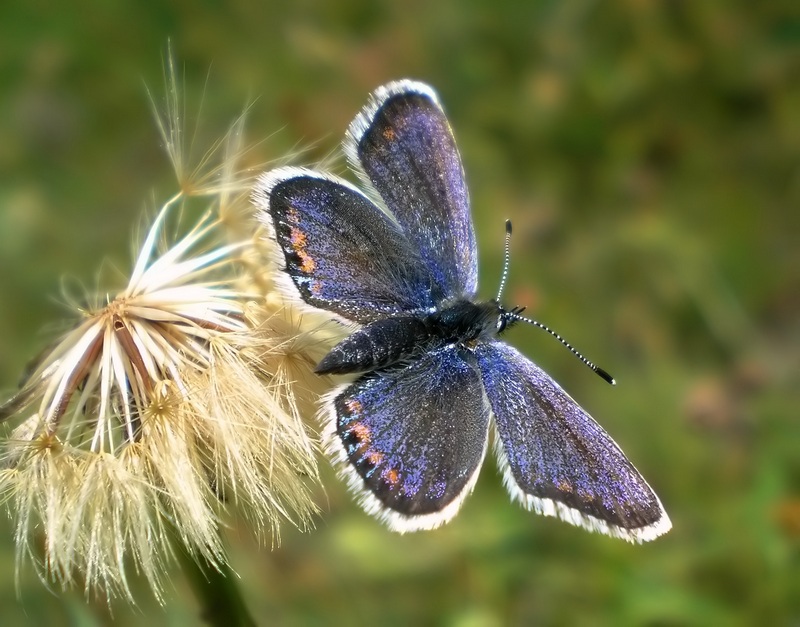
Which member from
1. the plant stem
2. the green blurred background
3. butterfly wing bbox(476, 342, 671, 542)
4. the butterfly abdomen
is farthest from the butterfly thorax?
the green blurred background

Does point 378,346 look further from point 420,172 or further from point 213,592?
point 213,592

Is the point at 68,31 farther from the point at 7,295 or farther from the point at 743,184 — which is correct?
the point at 743,184

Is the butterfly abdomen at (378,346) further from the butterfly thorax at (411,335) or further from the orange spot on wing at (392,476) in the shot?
the orange spot on wing at (392,476)

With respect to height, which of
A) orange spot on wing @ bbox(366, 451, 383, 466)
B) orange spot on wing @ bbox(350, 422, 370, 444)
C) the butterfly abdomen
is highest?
the butterfly abdomen

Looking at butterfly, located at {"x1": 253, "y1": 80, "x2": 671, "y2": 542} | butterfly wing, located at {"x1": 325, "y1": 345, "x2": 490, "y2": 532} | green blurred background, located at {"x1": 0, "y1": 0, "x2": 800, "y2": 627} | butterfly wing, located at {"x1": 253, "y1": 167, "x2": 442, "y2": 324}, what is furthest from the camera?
green blurred background, located at {"x1": 0, "y1": 0, "x2": 800, "y2": 627}

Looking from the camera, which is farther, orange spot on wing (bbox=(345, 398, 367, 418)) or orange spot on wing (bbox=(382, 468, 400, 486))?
orange spot on wing (bbox=(345, 398, 367, 418))

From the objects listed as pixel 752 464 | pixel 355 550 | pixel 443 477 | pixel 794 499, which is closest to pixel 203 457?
pixel 443 477

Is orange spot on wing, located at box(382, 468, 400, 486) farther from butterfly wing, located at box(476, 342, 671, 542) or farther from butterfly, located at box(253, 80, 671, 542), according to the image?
butterfly wing, located at box(476, 342, 671, 542)
